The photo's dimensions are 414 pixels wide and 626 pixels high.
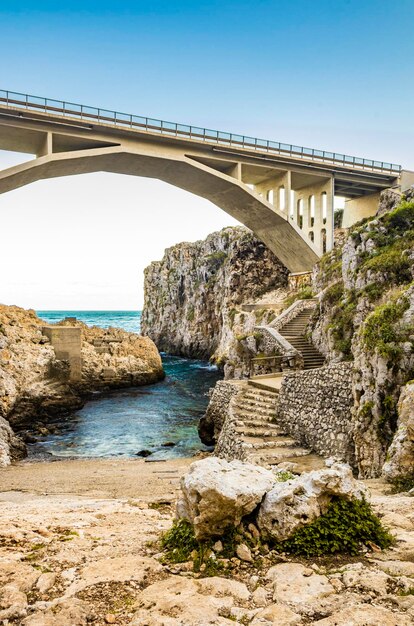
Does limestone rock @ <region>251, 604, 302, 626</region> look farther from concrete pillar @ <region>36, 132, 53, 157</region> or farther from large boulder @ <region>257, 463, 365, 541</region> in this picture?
concrete pillar @ <region>36, 132, 53, 157</region>

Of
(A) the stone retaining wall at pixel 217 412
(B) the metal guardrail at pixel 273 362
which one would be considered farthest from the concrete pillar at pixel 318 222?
(A) the stone retaining wall at pixel 217 412

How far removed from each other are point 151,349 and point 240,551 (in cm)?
3655

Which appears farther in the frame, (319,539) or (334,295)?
(334,295)

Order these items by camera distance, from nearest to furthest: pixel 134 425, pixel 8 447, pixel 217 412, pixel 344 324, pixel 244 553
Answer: pixel 244 553, pixel 8 447, pixel 344 324, pixel 217 412, pixel 134 425

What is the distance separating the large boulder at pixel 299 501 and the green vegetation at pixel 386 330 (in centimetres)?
509

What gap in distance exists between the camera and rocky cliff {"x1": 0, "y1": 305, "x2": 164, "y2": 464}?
80.4 ft

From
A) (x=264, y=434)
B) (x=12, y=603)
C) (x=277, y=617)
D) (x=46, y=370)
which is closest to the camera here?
(x=277, y=617)

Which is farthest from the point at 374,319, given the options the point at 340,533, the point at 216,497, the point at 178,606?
the point at 178,606

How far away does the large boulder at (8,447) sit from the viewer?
15750mm

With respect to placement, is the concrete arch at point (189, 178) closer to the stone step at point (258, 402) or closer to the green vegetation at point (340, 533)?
the stone step at point (258, 402)

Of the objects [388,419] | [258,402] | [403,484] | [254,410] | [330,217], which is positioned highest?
[330,217]

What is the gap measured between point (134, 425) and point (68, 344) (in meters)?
11.3

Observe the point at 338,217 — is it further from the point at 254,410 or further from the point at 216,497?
the point at 216,497

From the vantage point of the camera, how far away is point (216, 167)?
36.5 meters
